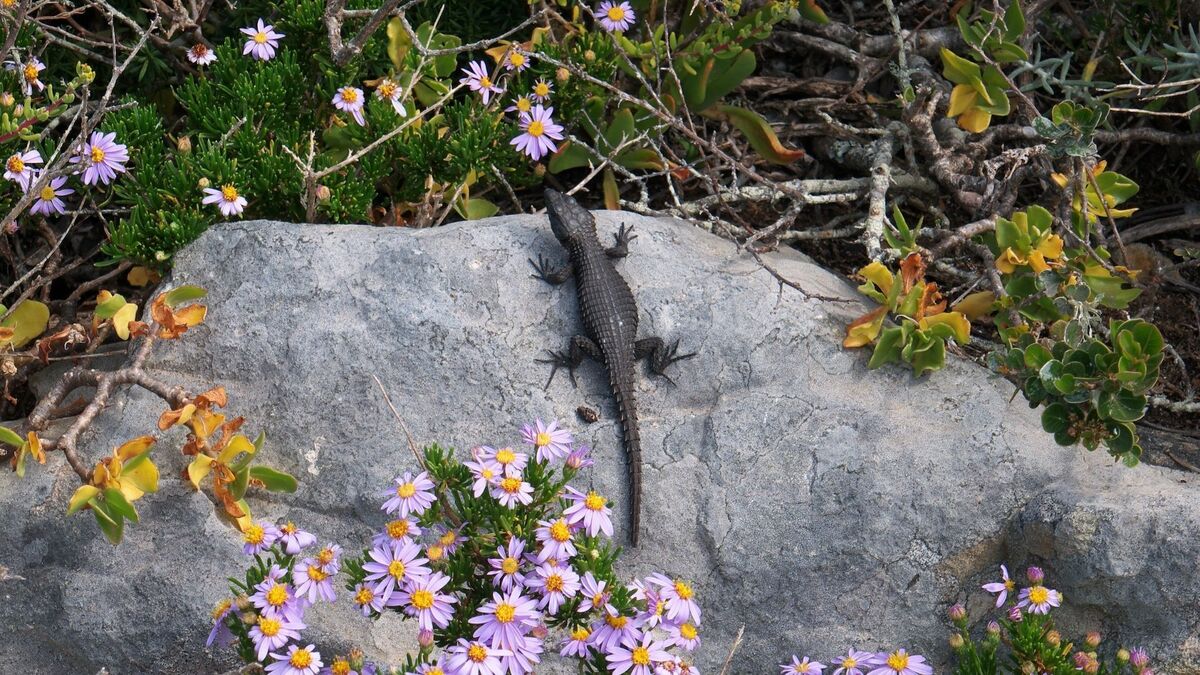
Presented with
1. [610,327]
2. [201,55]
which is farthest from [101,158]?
[610,327]

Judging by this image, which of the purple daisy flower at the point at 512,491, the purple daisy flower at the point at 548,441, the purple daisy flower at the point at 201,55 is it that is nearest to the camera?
the purple daisy flower at the point at 512,491

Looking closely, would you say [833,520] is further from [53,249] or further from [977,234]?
[53,249]

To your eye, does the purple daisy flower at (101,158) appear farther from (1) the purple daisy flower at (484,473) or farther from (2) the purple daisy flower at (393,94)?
(1) the purple daisy flower at (484,473)

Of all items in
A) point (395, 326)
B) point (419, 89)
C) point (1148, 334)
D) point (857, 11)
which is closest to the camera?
point (1148, 334)

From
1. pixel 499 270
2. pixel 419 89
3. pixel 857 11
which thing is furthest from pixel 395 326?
pixel 857 11

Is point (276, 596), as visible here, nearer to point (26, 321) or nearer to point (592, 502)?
point (592, 502)

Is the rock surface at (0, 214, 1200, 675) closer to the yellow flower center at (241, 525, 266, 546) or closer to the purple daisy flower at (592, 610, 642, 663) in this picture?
the yellow flower center at (241, 525, 266, 546)

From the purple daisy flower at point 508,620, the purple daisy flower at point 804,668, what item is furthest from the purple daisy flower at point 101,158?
the purple daisy flower at point 804,668
